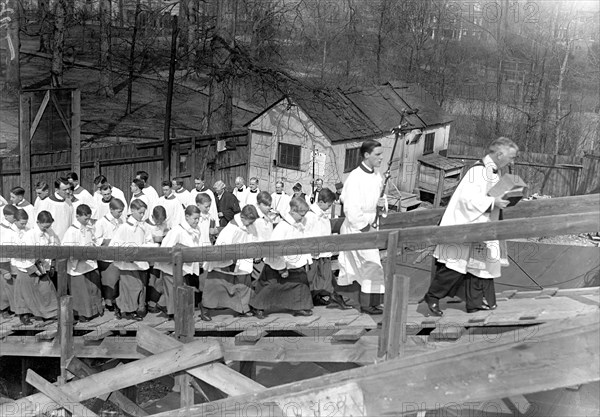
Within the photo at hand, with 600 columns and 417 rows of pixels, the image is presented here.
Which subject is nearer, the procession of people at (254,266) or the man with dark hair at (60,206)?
the procession of people at (254,266)

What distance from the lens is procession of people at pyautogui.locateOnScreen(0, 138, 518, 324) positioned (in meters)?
6.88

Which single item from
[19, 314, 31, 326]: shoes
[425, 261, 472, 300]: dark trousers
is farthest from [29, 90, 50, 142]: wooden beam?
[425, 261, 472, 300]: dark trousers

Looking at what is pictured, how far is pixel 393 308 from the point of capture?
607 cm

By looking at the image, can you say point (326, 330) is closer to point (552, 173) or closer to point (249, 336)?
point (249, 336)

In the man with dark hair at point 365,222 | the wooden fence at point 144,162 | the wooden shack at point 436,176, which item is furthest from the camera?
the wooden shack at point 436,176

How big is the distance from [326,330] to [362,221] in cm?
110

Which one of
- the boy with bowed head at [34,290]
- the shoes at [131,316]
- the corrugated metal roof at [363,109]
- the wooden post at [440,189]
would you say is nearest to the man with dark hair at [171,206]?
the boy with bowed head at [34,290]

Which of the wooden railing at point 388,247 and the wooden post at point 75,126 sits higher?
the wooden railing at point 388,247

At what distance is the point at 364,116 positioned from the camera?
25.5m

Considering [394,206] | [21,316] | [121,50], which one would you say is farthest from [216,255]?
[121,50]

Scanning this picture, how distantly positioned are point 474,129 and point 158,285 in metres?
26.9

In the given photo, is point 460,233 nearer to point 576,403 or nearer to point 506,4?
point 576,403

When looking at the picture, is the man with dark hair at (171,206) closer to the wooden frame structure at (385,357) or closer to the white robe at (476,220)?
the wooden frame structure at (385,357)

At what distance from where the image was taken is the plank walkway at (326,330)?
6461mm
